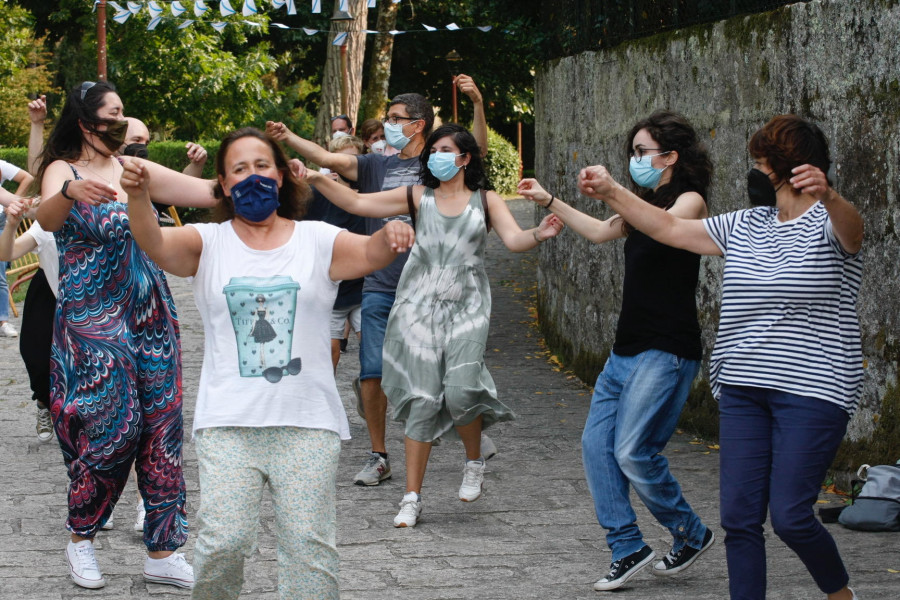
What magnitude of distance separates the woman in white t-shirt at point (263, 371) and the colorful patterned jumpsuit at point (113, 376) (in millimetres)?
1209

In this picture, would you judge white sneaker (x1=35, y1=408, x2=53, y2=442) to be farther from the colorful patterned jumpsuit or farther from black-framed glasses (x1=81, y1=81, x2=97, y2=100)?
black-framed glasses (x1=81, y1=81, x2=97, y2=100)

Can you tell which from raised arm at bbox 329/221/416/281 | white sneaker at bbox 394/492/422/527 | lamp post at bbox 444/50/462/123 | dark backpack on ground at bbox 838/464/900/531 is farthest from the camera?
lamp post at bbox 444/50/462/123

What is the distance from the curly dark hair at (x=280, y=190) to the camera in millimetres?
4016

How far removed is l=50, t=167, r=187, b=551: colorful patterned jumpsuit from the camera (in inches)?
197

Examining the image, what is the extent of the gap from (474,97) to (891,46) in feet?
7.89

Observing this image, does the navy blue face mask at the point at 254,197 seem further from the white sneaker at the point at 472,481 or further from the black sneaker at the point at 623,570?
the white sneaker at the point at 472,481

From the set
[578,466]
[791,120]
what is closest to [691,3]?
[578,466]

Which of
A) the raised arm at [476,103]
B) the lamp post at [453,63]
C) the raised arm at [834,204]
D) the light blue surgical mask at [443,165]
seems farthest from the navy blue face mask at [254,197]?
the lamp post at [453,63]

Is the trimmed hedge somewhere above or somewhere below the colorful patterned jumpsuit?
above

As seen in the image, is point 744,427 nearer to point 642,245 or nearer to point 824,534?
point 824,534

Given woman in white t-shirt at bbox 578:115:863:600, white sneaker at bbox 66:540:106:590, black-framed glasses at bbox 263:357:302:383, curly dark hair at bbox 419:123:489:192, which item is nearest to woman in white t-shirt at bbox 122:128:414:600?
black-framed glasses at bbox 263:357:302:383

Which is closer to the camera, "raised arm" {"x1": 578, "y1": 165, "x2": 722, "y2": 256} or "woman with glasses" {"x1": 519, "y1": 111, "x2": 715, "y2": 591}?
"raised arm" {"x1": 578, "y1": 165, "x2": 722, "y2": 256}

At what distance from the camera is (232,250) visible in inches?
153

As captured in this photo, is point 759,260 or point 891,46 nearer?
point 759,260
